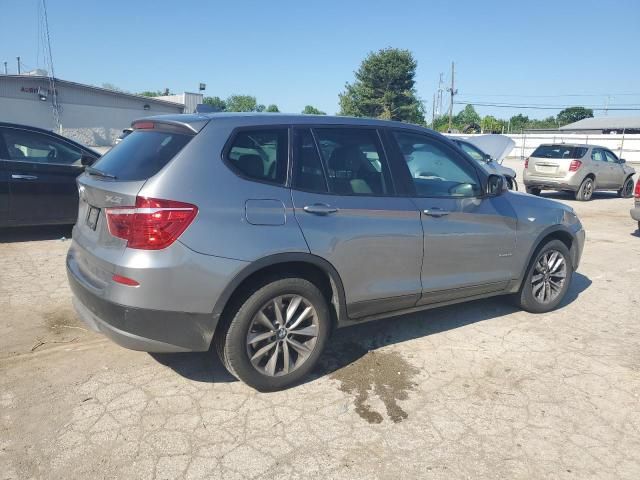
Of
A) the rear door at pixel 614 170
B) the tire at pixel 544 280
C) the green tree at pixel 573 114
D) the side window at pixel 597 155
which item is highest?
the green tree at pixel 573 114

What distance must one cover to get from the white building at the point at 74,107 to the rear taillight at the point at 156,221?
1227 inches

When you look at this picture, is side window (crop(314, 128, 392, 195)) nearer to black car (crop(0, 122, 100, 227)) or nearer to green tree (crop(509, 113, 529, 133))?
black car (crop(0, 122, 100, 227))

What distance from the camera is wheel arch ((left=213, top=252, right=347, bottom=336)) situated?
2904 millimetres

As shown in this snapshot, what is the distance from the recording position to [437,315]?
4.72 m

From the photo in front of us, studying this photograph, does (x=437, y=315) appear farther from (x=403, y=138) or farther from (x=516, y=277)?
(x=403, y=138)

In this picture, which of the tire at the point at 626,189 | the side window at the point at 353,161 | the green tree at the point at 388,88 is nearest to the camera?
the side window at the point at 353,161

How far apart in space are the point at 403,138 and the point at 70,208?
516 centimetres

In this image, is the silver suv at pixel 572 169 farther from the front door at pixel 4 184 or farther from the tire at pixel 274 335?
the front door at pixel 4 184

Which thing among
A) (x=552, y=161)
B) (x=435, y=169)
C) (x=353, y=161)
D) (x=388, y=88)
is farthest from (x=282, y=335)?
(x=388, y=88)

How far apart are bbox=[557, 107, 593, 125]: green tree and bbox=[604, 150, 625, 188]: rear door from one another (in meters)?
98.8

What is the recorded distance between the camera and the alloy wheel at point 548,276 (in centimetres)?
477

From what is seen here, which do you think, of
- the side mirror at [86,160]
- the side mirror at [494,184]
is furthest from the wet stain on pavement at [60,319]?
the side mirror at [494,184]

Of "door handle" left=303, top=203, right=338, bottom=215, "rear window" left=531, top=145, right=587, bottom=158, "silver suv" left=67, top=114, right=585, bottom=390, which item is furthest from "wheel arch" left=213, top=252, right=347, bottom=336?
"rear window" left=531, top=145, right=587, bottom=158

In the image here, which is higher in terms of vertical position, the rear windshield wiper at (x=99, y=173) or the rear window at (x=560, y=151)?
the rear window at (x=560, y=151)
